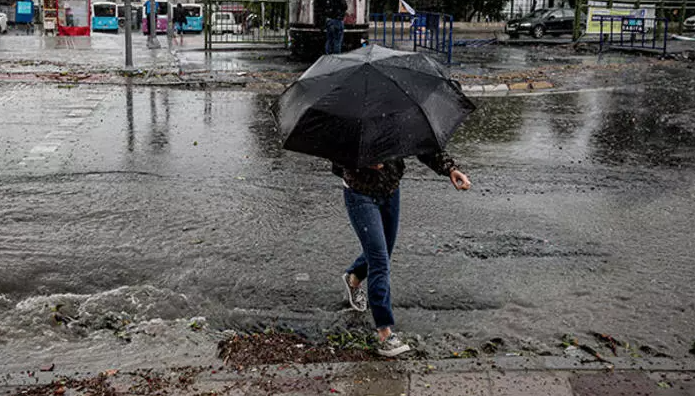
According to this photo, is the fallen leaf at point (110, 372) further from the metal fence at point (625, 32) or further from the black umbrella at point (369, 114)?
the metal fence at point (625, 32)

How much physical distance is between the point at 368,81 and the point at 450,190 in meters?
4.25

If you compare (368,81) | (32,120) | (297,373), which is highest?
(368,81)

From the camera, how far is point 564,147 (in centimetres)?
1105

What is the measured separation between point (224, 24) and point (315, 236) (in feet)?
63.8

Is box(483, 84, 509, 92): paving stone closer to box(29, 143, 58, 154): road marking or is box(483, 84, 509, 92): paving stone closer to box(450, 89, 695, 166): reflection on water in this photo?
box(450, 89, 695, 166): reflection on water

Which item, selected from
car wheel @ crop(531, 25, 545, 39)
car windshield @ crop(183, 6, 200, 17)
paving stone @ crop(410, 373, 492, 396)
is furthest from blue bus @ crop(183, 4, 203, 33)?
paving stone @ crop(410, 373, 492, 396)

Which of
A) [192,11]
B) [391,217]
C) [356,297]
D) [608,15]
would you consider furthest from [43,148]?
[192,11]

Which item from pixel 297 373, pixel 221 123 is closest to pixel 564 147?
pixel 221 123

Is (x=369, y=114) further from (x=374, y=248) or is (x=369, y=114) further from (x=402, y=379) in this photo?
(x=402, y=379)

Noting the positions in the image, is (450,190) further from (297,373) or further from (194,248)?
(297,373)

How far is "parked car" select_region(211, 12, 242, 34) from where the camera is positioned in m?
25.4

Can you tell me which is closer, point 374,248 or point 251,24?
point 374,248

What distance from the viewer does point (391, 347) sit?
4.99 m

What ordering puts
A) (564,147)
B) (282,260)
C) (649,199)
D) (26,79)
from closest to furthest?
(282,260)
(649,199)
(564,147)
(26,79)
